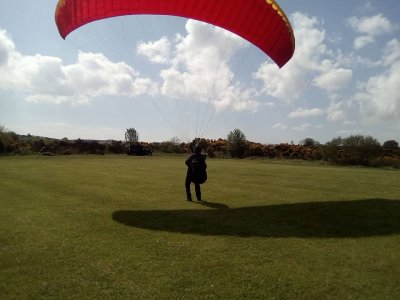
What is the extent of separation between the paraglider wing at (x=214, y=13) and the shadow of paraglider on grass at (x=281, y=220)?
5038 mm

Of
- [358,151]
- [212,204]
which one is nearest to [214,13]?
[212,204]

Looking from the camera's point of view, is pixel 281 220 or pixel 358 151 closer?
pixel 281 220

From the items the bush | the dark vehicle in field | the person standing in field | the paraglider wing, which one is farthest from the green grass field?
the dark vehicle in field

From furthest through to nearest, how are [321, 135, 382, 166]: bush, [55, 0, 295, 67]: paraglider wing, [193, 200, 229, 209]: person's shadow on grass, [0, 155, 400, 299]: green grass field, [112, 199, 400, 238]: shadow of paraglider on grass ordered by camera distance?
[321, 135, 382, 166]: bush < [193, 200, 229, 209]: person's shadow on grass < [55, 0, 295, 67]: paraglider wing < [112, 199, 400, 238]: shadow of paraglider on grass < [0, 155, 400, 299]: green grass field

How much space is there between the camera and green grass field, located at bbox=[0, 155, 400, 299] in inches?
208

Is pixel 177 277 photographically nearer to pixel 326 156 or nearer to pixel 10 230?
pixel 10 230

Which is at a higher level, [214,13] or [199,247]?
[214,13]

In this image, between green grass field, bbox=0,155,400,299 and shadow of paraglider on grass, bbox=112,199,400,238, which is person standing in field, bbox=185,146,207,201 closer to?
green grass field, bbox=0,155,400,299

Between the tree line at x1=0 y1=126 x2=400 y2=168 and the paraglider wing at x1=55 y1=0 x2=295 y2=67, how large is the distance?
102 ft

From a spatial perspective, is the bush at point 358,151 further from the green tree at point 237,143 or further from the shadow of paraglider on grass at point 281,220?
the shadow of paraglider on grass at point 281,220

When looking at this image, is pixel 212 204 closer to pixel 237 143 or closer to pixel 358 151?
pixel 358 151

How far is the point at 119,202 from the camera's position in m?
11.9

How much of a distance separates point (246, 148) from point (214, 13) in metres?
47.8

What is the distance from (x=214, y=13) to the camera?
10.7 metres
